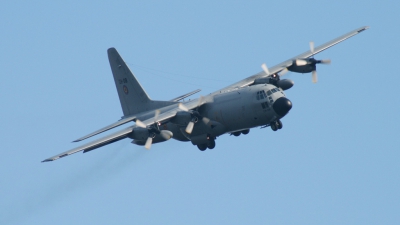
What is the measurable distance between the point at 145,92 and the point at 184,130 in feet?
19.9

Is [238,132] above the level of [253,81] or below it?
below

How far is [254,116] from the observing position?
42031 millimetres

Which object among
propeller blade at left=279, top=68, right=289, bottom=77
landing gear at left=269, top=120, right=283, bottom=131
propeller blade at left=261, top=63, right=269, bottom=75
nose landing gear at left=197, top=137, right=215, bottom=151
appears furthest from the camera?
propeller blade at left=279, top=68, right=289, bottom=77

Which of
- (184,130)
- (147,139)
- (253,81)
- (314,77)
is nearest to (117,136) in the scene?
(147,139)

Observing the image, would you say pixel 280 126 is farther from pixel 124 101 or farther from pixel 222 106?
pixel 124 101

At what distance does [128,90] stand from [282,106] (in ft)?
43.8

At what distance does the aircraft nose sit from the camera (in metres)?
41.1

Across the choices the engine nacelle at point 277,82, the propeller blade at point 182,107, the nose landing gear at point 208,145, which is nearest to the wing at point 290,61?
the engine nacelle at point 277,82

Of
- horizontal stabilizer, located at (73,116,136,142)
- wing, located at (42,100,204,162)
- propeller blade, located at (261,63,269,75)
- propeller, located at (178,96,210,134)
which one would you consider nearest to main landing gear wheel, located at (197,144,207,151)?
propeller, located at (178,96,210,134)

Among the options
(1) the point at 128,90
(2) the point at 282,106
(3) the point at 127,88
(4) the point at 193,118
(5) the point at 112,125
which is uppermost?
(3) the point at 127,88

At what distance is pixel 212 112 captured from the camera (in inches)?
1719

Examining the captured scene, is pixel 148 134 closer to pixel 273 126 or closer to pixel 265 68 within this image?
pixel 273 126

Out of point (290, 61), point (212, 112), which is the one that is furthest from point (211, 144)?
point (290, 61)

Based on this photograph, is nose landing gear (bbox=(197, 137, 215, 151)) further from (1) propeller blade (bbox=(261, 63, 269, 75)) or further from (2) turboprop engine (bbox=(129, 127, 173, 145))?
(1) propeller blade (bbox=(261, 63, 269, 75))
